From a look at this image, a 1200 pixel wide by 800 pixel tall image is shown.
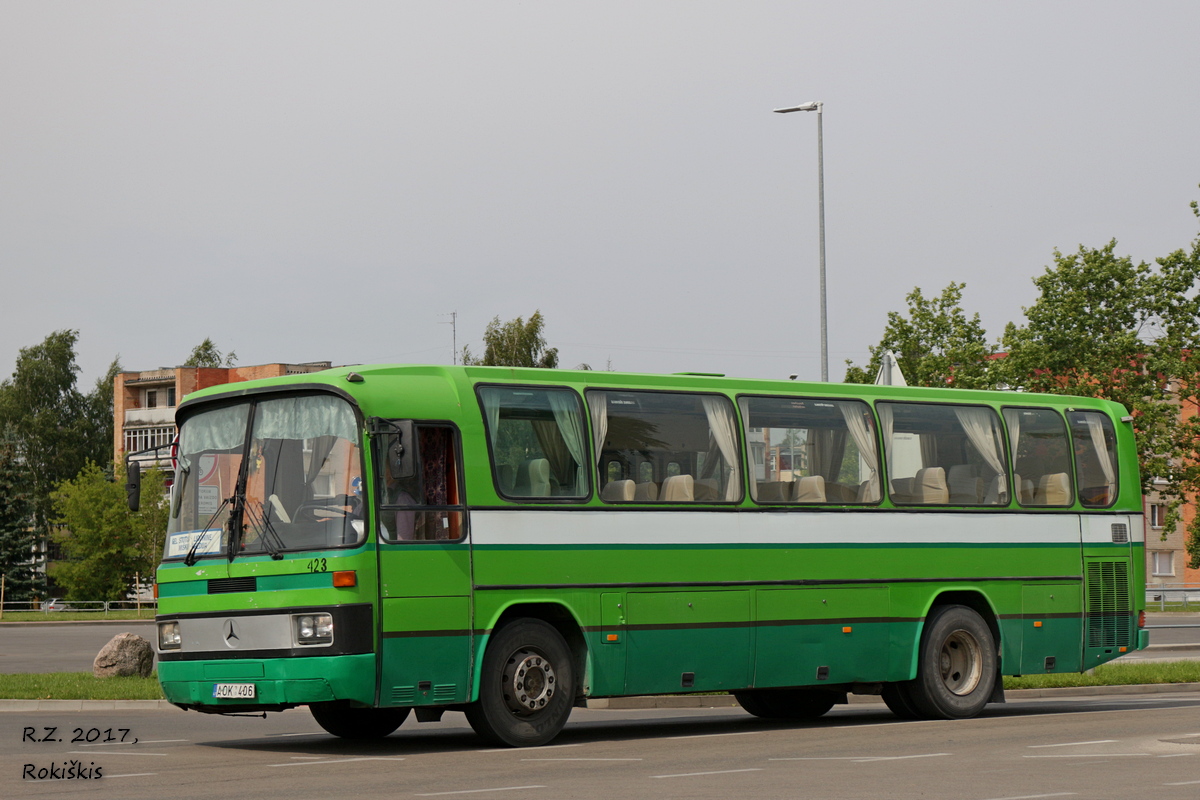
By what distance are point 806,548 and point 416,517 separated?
4.51 meters

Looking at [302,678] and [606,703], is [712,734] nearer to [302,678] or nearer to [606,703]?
[606,703]

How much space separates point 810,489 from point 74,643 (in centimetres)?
2791

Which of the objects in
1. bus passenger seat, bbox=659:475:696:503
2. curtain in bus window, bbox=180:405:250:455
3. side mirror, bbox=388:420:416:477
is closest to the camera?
side mirror, bbox=388:420:416:477

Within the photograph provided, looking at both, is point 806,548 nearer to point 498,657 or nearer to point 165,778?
point 498,657

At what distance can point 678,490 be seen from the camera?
1565 cm

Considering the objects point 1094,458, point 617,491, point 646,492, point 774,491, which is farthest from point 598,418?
point 1094,458

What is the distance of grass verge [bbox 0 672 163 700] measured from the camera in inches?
790

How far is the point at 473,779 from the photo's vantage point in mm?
11516

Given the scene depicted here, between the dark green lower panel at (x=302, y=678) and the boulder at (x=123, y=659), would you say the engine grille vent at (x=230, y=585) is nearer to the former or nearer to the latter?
the dark green lower panel at (x=302, y=678)

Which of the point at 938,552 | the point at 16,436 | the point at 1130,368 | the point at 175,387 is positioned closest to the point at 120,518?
the point at 16,436

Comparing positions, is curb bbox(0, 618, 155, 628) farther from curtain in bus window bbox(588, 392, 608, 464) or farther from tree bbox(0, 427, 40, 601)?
curtain in bus window bbox(588, 392, 608, 464)

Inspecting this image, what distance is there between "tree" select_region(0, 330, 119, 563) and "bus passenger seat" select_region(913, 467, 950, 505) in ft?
278

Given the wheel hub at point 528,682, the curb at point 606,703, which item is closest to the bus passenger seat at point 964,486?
the curb at point 606,703

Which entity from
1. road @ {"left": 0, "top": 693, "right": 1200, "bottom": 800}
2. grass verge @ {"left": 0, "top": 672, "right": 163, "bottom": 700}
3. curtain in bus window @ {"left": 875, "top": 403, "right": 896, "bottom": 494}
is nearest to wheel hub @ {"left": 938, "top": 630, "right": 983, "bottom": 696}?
road @ {"left": 0, "top": 693, "right": 1200, "bottom": 800}
